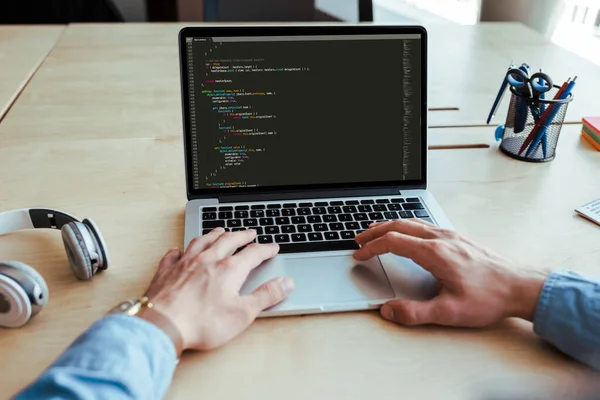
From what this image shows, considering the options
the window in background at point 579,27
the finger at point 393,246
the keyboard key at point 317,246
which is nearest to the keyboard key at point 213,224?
the keyboard key at point 317,246

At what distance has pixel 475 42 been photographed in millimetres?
1783

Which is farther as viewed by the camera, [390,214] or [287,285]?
[390,214]

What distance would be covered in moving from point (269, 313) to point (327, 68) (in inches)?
16.2

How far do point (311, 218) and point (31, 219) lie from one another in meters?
0.41

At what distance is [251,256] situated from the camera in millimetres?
730

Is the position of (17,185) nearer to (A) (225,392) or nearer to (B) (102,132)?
(B) (102,132)

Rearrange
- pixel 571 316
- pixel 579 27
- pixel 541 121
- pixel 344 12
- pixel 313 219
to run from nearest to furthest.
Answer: pixel 571 316 → pixel 313 219 → pixel 541 121 → pixel 579 27 → pixel 344 12

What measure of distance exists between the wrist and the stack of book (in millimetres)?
606

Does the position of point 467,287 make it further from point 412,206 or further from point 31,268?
point 31,268

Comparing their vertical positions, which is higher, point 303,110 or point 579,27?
point 303,110

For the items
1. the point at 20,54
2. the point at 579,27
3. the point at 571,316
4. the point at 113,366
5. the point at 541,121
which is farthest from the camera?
the point at 579,27

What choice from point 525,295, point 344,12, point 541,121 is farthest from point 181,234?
point 344,12

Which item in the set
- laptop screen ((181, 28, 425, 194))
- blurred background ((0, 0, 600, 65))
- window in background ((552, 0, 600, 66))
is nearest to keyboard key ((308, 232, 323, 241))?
laptop screen ((181, 28, 425, 194))

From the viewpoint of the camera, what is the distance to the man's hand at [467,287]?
0.66 m
